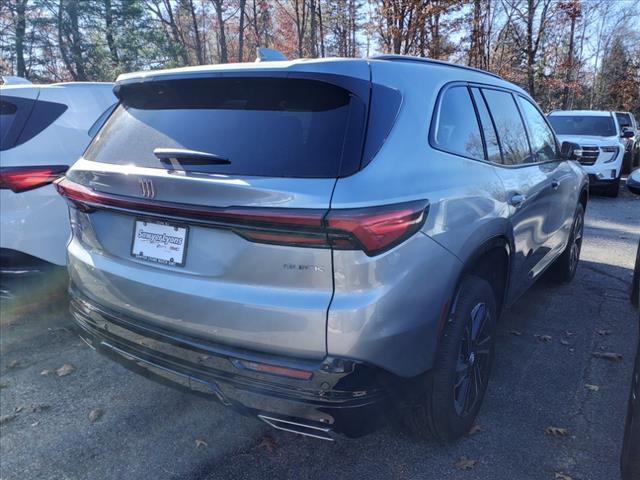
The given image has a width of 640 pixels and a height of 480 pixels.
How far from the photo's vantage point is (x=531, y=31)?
24328 millimetres

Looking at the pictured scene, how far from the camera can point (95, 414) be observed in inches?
118

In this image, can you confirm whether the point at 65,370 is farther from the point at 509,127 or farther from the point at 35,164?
the point at 509,127

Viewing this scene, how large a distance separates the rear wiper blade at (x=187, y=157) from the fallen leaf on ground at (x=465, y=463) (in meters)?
1.87

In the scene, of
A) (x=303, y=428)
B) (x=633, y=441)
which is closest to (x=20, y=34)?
(x=303, y=428)

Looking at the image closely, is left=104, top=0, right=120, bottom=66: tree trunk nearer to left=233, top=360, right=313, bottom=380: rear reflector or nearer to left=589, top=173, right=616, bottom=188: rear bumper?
left=589, top=173, right=616, bottom=188: rear bumper

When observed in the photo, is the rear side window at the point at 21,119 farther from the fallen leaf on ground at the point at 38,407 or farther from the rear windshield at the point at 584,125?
the rear windshield at the point at 584,125

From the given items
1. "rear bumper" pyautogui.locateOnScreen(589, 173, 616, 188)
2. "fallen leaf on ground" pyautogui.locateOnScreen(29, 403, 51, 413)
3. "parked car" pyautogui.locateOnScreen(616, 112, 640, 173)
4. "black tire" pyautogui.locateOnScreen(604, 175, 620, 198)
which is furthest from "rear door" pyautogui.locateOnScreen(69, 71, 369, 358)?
"parked car" pyautogui.locateOnScreen(616, 112, 640, 173)

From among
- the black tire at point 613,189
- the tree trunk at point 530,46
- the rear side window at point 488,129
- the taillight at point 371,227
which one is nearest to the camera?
the taillight at point 371,227

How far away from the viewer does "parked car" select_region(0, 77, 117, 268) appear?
3648 mm

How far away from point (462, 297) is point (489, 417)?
96cm

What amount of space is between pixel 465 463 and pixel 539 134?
8.93 feet

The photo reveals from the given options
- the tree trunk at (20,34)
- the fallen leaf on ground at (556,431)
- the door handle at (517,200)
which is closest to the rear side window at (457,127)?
the door handle at (517,200)

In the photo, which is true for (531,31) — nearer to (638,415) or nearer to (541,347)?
(541,347)

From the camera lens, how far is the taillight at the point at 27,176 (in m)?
3.61
